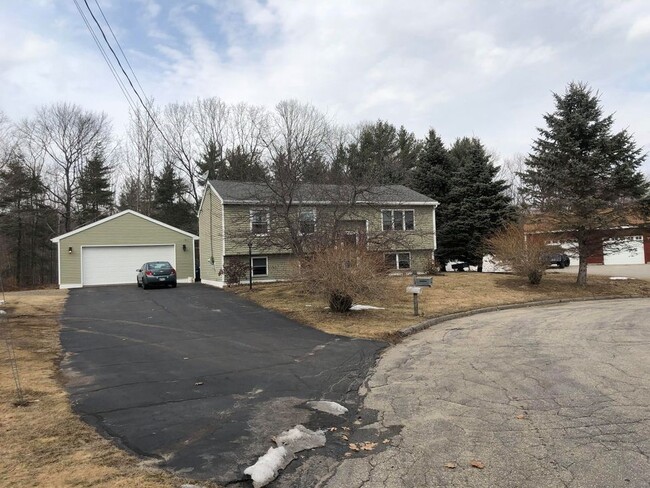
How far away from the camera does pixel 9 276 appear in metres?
36.4

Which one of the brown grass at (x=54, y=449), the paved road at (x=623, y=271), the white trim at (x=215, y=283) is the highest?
the white trim at (x=215, y=283)

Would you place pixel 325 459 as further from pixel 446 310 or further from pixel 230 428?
pixel 446 310

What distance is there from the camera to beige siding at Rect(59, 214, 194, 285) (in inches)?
1134

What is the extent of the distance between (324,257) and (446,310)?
15.3 feet

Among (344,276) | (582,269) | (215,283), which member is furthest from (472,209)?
(344,276)

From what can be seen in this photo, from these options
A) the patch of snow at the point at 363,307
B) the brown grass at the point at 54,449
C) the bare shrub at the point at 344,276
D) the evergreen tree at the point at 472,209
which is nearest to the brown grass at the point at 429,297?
the patch of snow at the point at 363,307

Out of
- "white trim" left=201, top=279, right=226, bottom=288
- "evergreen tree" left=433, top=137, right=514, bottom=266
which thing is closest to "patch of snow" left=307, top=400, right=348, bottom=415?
"white trim" left=201, top=279, right=226, bottom=288

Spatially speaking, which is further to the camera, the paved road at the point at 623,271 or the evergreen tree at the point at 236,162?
the evergreen tree at the point at 236,162

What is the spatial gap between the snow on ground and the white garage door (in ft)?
91.3

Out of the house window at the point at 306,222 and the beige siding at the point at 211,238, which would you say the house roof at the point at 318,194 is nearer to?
the house window at the point at 306,222

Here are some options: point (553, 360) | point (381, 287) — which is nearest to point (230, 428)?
point (553, 360)

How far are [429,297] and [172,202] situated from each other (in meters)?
34.5

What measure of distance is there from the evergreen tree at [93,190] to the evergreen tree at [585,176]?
36944mm

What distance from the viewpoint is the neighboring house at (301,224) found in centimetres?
2219
